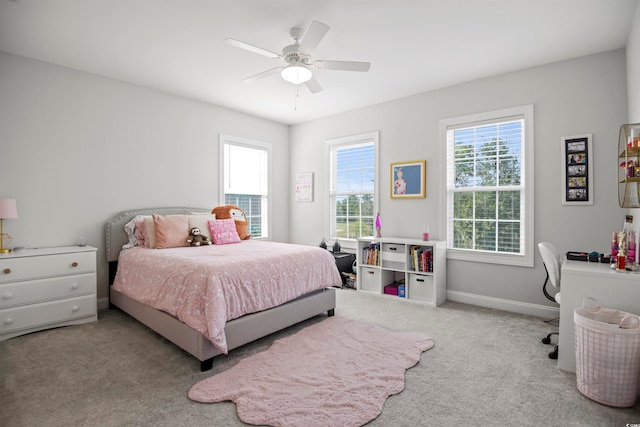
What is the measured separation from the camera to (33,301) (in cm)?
288

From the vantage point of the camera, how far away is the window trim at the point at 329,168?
185 inches

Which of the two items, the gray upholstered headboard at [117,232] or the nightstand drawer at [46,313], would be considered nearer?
the nightstand drawer at [46,313]

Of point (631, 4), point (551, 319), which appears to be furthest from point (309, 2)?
point (551, 319)

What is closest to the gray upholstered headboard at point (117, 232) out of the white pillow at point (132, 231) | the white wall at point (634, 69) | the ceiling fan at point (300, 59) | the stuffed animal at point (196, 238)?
the white pillow at point (132, 231)

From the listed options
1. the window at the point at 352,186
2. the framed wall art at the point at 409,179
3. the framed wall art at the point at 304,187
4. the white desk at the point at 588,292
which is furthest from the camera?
the framed wall art at the point at 304,187

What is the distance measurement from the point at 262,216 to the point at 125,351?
3075 millimetres

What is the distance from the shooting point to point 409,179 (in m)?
4.36

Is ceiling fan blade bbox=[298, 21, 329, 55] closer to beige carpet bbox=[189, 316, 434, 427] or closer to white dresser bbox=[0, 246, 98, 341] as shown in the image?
beige carpet bbox=[189, 316, 434, 427]

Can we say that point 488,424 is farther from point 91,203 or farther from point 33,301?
point 91,203

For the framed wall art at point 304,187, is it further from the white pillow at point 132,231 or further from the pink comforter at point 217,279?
the white pillow at point 132,231

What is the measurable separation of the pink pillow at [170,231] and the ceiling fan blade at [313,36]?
2.32 meters

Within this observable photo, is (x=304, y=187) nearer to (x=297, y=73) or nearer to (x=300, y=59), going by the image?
(x=297, y=73)

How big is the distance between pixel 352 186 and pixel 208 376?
3.49m

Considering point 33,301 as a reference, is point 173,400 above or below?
below
